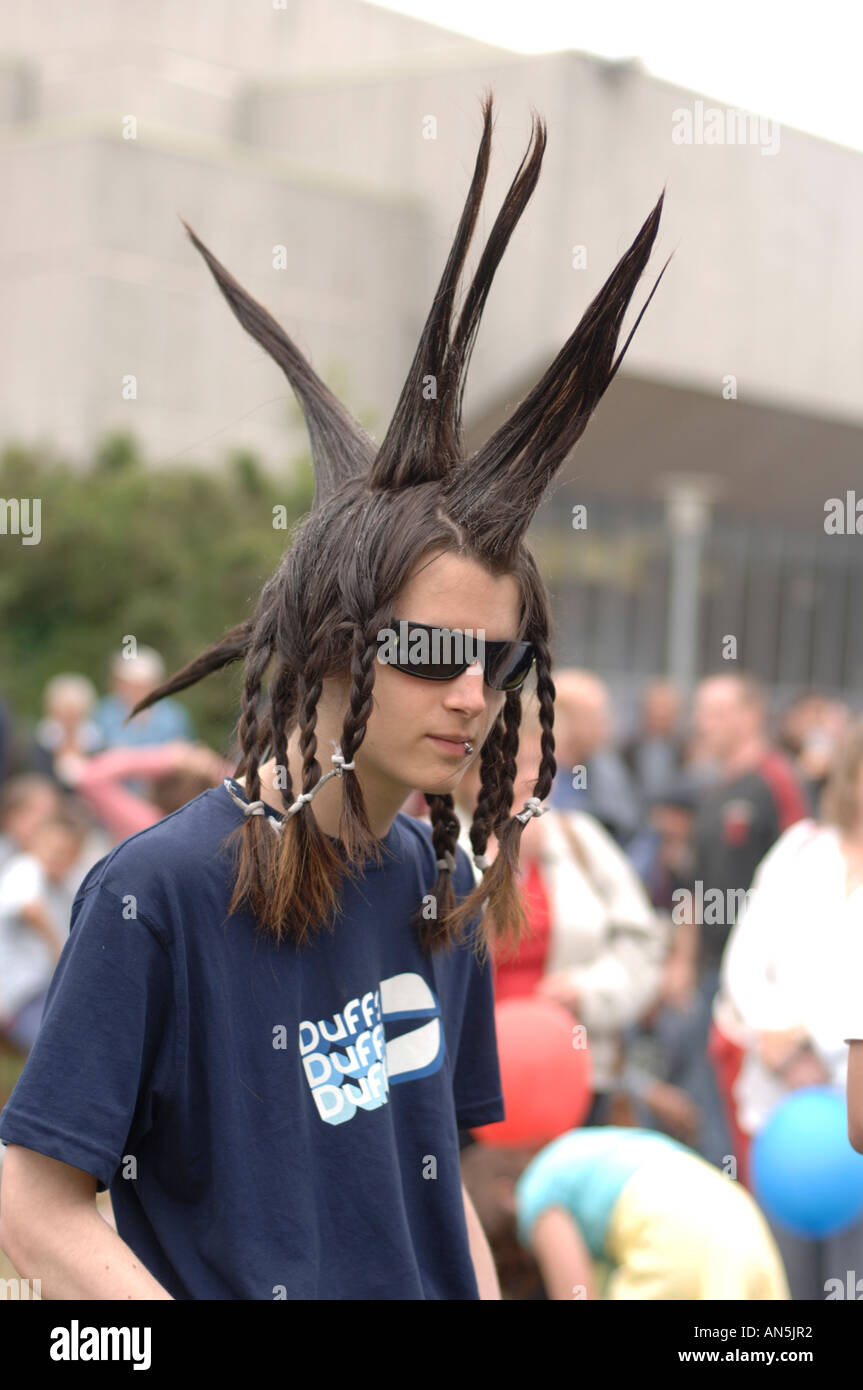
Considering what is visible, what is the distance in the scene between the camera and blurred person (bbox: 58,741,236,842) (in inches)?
218

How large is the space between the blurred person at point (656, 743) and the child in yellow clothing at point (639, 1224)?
635 cm

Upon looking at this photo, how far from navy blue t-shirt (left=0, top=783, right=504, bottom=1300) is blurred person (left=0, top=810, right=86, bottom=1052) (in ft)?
13.8

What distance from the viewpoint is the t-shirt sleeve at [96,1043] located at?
176 cm

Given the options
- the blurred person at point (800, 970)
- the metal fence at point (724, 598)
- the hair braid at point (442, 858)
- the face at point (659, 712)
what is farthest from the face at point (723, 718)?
the metal fence at point (724, 598)

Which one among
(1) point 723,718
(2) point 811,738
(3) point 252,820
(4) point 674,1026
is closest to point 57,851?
(4) point 674,1026

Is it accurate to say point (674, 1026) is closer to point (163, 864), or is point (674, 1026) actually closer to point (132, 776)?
point (132, 776)

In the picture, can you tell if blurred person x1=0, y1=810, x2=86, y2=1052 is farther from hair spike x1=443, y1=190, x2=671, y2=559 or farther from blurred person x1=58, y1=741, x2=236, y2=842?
hair spike x1=443, y1=190, x2=671, y2=559

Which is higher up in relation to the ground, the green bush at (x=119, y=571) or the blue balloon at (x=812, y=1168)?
the green bush at (x=119, y=571)

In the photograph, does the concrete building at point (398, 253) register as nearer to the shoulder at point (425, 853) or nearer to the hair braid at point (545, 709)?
the shoulder at point (425, 853)

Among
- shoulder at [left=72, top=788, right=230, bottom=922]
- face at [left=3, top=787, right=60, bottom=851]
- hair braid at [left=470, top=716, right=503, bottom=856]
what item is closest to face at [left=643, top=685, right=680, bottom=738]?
face at [left=3, top=787, right=60, bottom=851]

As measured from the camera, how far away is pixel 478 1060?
94.0 inches

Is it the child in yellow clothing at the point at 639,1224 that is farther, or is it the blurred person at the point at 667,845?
the blurred person at the point at 667,845

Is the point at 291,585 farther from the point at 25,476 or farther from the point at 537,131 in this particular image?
the point at 25,476

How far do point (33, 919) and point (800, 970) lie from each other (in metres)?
3.12
